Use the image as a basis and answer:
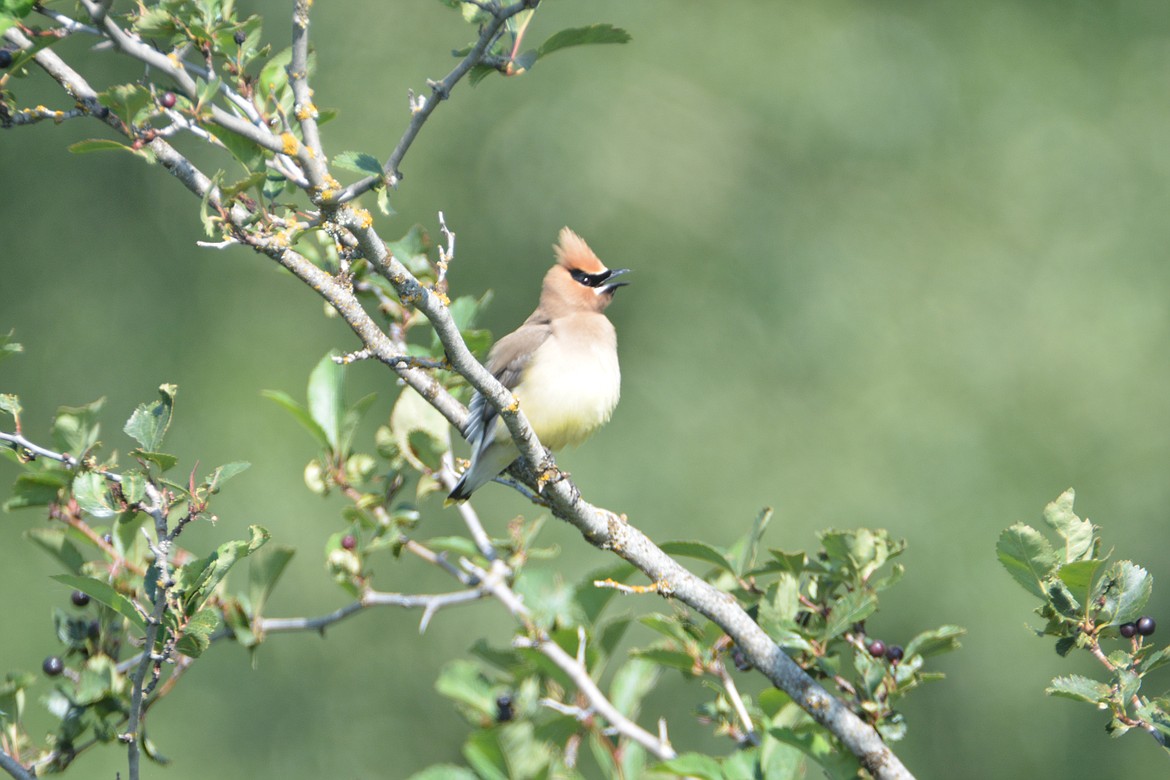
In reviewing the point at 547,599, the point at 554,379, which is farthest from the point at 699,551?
the point at 554,379

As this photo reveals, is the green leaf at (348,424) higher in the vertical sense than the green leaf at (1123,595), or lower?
lower

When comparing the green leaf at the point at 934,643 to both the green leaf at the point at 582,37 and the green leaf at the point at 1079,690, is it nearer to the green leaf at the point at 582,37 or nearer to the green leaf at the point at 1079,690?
the green leaf at the point at 1079,690

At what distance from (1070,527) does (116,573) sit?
2168 mm

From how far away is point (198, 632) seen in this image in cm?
285

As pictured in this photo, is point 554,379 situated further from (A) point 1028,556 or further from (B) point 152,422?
(A) point 1028,556

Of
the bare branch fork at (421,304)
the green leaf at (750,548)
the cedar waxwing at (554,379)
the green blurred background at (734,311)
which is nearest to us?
the bare branch fork at (421,304)

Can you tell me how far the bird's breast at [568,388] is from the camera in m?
4.80

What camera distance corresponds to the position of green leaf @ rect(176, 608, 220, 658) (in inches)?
112

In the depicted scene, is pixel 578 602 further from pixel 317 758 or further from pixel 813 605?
pixel 317 758

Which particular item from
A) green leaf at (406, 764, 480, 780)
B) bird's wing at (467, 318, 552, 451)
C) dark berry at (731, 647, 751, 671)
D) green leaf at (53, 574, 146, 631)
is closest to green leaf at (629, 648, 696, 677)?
dark berry at (731, 647, 751, 671)

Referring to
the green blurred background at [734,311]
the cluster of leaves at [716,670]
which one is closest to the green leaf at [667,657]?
the cluster of leaves at [716,670]

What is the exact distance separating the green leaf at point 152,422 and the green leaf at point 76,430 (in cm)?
21

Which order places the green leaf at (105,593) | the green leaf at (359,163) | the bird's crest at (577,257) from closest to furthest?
A: the green leaf at (359,163)
the green leaf at (105,593)
the bird's crest at (577,257)

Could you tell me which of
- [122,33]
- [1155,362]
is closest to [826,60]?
[1155,362]
